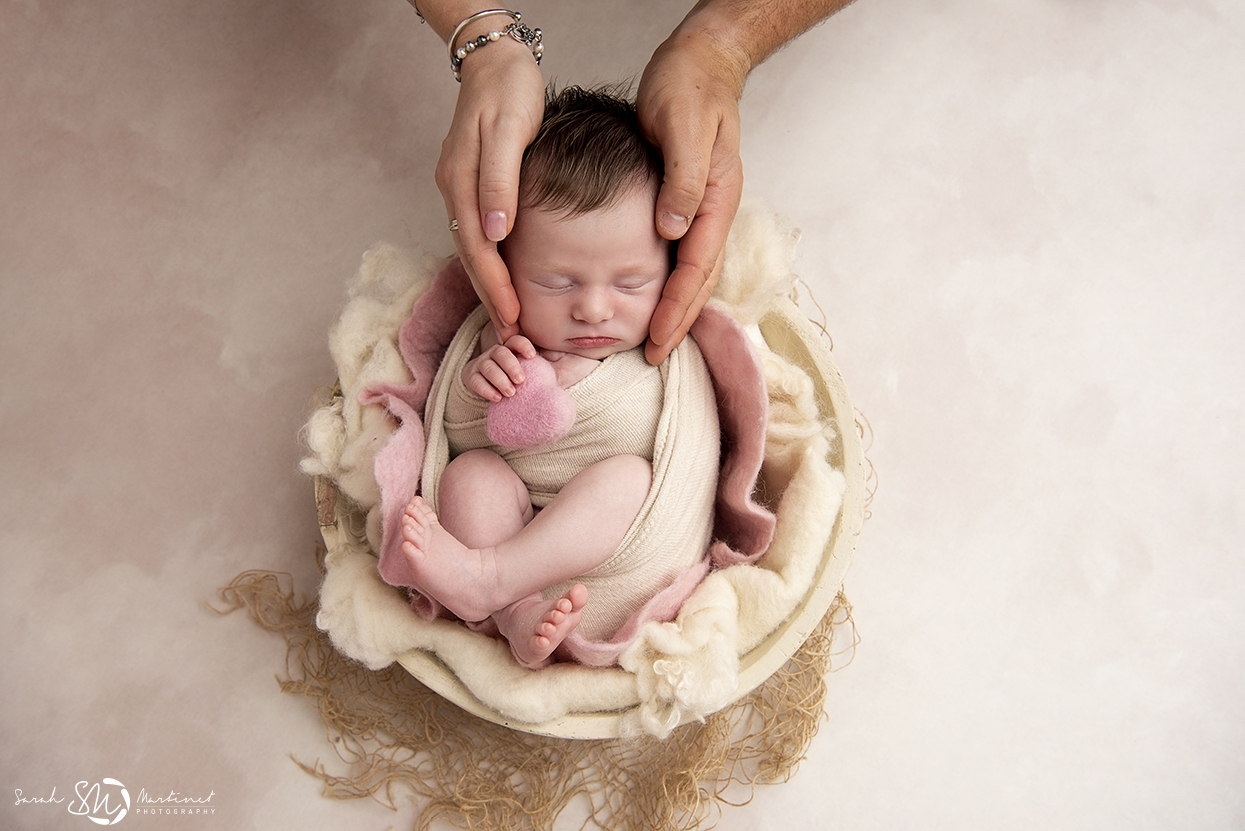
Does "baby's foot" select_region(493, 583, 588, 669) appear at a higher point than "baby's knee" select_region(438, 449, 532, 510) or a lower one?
lower

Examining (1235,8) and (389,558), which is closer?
(389,558)

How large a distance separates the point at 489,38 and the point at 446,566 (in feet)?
2.27

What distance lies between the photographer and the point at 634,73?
5.78 feet

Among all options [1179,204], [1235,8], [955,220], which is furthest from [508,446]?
[1235,8]

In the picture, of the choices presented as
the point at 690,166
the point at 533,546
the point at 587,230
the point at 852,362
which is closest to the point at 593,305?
the point at 587,230

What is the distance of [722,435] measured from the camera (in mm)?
1362

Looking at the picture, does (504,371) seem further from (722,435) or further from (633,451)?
(722,435)

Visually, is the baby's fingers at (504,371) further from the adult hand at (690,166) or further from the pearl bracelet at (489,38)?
the pearl bracelet at (489,38)

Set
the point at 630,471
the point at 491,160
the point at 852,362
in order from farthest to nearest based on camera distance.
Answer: the point at 852,362 < the point at 630,471 < the point at 491,160

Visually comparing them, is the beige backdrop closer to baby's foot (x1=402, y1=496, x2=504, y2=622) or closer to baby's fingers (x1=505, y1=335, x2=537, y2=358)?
baby's foot (x1=402, y1=496, x2=504, y2=622)

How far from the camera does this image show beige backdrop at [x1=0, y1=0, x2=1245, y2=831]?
54.7 inches

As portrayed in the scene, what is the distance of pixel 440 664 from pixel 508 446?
304 mm

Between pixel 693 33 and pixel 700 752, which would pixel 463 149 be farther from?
pixel 700 752
